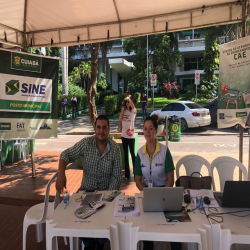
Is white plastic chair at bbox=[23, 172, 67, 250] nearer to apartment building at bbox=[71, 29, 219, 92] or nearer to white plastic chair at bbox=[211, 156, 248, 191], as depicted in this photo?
white plastic chair at bbox=[211, 156, 248, 191]

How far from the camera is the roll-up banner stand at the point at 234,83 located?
3689 mm

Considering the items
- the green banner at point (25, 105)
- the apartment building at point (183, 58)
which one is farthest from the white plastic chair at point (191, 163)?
the apartment building at point (183, 58)

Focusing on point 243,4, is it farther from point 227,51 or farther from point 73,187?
point 73,187

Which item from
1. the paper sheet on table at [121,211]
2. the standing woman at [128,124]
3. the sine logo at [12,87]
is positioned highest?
the sine logo at [12,87]

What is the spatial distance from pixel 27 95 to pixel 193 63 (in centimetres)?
3185

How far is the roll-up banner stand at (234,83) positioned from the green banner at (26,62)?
10.5ft

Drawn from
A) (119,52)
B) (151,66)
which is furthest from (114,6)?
(119,52)

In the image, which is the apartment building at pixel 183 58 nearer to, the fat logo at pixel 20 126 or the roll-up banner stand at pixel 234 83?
the fat logo at pixel 20 126

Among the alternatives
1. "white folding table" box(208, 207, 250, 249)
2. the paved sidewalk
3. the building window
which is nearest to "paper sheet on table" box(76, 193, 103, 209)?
"white folding table" box(208, 207, 250, 249)

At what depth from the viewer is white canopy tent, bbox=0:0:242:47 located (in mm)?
3938

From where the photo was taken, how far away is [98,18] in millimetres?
4430

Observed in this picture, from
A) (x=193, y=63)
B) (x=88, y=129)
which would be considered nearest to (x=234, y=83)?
(x=88, y=129)

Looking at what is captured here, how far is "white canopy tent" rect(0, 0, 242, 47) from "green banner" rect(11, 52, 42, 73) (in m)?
0.36

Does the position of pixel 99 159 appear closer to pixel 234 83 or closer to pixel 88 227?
pixel 88 227
